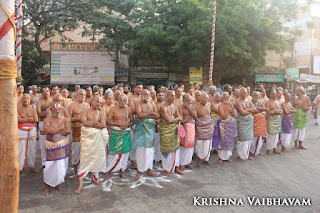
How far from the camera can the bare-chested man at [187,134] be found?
6.24m

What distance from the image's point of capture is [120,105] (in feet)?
18.5

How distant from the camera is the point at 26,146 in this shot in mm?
6035

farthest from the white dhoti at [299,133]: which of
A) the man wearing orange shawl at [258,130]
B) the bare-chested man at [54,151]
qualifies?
the bare-chested man at [54,151]

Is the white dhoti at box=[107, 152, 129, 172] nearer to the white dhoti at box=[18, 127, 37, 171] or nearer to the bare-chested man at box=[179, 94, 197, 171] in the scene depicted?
the bare-chested man at box=[179, 94, 197, 171]

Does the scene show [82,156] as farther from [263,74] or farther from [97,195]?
[263,74]

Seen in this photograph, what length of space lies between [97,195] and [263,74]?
18.9m

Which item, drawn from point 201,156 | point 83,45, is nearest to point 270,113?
point 201,156

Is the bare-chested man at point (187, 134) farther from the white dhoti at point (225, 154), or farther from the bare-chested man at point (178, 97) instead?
the white dhoti at point (225, 154)

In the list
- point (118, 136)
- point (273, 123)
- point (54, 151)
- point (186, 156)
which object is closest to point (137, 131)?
point (118, 136)

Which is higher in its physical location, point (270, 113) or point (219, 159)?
point (270, 113)

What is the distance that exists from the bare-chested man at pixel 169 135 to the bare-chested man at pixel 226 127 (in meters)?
1.45

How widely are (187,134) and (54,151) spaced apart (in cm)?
304

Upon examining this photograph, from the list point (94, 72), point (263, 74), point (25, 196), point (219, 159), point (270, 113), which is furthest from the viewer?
point (263, 74)

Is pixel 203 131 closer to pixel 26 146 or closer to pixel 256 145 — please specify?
pixel 256 145
